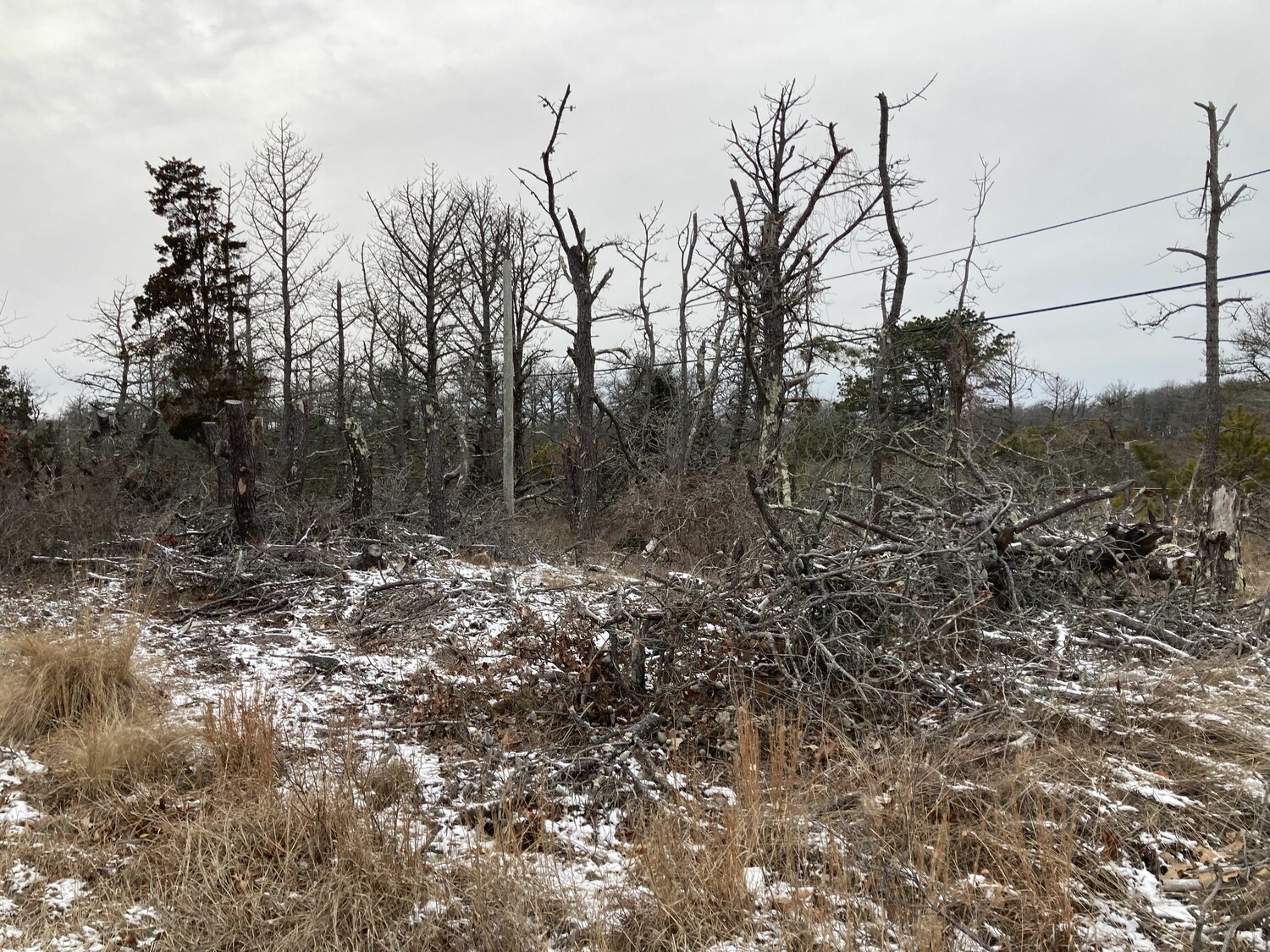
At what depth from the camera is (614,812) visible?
3.37 meters

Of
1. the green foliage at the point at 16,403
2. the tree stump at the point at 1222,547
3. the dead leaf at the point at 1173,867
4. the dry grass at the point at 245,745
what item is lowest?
the dead leaf at the point at 1173,867

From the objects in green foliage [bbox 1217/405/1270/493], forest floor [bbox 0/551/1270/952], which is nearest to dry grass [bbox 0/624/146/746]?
forest floor [bbox 0/551/1270/952]

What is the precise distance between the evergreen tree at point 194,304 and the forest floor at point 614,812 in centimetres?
1680

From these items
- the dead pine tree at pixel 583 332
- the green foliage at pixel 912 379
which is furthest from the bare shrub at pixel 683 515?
the green foliage at pixel 912 379

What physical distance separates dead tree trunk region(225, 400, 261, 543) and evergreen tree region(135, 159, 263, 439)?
12564mm

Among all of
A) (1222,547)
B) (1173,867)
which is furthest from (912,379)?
(1173,867)

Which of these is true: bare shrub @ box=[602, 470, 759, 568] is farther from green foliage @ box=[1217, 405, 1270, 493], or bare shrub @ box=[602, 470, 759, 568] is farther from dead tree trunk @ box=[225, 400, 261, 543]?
green foliage @ box=[1217, 405, 1270, 493]

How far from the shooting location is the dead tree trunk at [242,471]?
27.3 feet

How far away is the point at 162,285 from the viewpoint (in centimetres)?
2020

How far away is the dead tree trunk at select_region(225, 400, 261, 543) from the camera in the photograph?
8.33 metres

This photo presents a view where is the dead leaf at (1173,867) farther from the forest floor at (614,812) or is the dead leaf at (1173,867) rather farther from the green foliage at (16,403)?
the green foliage at (16,403)

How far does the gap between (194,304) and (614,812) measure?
21.5 meters

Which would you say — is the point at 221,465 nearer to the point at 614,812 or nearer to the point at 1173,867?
the point at 614,812

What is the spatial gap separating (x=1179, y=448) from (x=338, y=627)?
115ft
